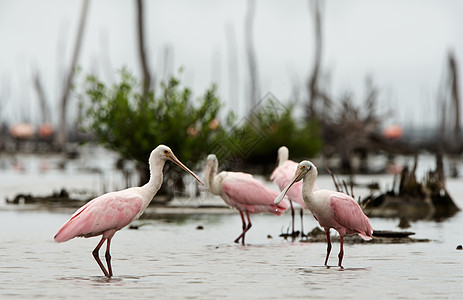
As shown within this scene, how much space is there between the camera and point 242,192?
44.0 ft

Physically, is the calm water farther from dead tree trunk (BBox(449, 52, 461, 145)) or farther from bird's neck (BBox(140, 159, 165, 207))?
dead tree trunk (BBox(449, 52, 461, 145))

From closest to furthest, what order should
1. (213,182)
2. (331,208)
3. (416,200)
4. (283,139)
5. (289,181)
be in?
(331,208) < (289,181) < (213,182) < (416,200) < (283,139)

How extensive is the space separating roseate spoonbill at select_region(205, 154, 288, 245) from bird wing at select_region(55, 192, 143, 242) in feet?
12.5

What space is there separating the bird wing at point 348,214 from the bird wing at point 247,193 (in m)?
2.66

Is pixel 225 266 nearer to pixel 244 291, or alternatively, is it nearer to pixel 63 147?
pixel 244 291

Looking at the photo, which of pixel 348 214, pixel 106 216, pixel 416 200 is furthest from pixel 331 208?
pixel 416 200

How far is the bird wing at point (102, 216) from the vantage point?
9.43m

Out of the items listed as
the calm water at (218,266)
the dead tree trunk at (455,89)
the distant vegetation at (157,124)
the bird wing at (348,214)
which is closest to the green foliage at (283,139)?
the distant vegetation at (157,124)

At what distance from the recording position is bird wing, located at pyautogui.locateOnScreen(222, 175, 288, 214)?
13.4 metres

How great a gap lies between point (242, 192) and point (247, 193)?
0.07m

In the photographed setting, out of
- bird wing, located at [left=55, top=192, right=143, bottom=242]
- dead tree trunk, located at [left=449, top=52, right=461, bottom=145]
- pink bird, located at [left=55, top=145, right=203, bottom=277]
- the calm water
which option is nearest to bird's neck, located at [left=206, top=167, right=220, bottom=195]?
the calm water

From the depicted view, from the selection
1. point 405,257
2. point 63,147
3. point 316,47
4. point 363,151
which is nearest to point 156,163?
point 405,257

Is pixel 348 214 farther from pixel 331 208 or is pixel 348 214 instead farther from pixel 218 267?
pixel 218 267

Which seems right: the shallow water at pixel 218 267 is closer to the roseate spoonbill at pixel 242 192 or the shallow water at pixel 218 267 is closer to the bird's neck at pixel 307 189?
the roseate spoonbill at pixel 242 192
